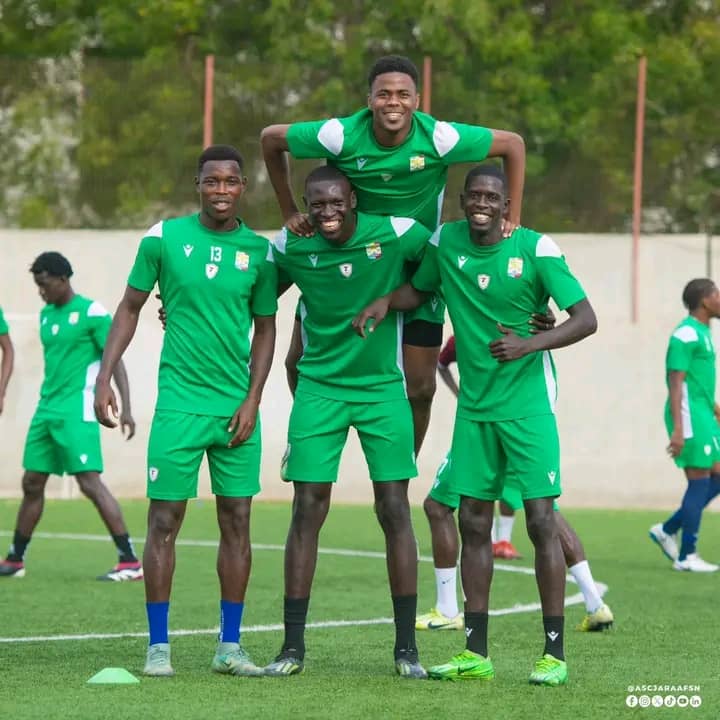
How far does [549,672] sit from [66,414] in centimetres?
630

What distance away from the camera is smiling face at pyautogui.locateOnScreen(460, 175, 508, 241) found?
25.6ft

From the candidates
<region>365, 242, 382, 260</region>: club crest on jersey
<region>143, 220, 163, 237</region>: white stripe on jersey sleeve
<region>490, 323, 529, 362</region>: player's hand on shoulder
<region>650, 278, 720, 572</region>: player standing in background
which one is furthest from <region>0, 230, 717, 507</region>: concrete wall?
<region>490, 323, 529, 362</region>: player's hand on shoulder

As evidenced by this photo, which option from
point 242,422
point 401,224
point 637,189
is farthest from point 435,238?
point 637,189

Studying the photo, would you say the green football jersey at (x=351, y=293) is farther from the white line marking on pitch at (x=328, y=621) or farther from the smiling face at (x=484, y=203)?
the white line marking on pitch at (x=328, y=621)

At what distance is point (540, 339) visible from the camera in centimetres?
773

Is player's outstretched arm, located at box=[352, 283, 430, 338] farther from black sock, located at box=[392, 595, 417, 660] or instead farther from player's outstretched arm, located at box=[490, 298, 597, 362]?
black sock, located at box=[392, 595, 417, 660]

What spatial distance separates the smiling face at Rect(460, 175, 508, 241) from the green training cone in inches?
95.2

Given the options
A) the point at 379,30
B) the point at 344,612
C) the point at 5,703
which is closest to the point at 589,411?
the point at 379,30

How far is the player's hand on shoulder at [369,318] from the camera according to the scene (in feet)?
26.2

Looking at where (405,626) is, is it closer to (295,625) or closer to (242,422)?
(295,625)

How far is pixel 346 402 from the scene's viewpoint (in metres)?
8.17

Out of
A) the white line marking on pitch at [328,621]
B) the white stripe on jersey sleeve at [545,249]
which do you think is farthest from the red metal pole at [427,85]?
the white stripe on jersey sleeve at [545,249]

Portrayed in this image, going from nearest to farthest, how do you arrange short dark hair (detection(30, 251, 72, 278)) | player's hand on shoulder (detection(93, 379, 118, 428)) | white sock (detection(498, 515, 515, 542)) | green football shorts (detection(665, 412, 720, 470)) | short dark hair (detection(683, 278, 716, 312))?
player's hand on shoulder (detection(93, 379, 118, 428)) < short dark hair (detection(30, 251, 72, 278)) < short dark hair (detection(683, 278, 716, 312)) < green football shorts (detection(665, 412, 720, 470)) < white sock (detection(498, 515, 515, 542))

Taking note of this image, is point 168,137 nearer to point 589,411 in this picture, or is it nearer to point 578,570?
point 589,411
